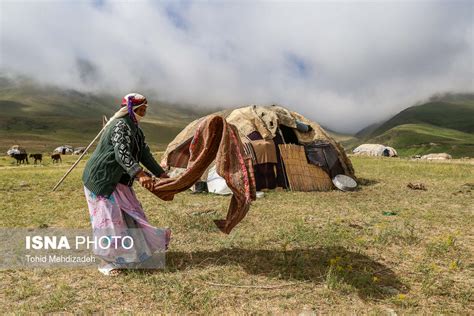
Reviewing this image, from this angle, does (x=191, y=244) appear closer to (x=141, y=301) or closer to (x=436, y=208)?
(x=141, y=301)

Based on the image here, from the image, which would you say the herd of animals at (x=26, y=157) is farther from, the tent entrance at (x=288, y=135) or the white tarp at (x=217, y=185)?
the tent entrance at (x=288, y=135)

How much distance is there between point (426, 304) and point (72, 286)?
4.59 m

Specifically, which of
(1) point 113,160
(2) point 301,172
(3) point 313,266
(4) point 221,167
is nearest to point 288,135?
(2) point 301,172

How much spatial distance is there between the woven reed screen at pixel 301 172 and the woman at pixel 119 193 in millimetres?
8523

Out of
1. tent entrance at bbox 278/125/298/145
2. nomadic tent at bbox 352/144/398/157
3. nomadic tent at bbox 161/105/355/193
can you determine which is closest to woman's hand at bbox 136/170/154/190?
nomadic tent at bbox 161/105/355/193

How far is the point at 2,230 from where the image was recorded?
7570mm

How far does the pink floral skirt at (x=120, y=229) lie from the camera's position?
4941mm

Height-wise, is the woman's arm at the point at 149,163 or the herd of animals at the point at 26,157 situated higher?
the herd of animals at the point at 26,157

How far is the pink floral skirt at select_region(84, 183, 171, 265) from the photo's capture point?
4941 mm

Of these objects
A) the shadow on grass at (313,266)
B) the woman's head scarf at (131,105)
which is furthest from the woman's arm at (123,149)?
the shadow on grass at (313,266)

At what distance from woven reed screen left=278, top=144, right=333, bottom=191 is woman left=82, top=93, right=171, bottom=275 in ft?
28.0

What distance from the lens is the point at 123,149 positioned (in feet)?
15.5

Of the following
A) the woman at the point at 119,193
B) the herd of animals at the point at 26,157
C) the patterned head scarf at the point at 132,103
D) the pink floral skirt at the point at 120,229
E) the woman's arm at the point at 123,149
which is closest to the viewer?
the woman's arm at the point at 123,149

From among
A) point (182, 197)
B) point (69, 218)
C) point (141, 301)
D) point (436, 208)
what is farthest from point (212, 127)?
point (436, 208)
